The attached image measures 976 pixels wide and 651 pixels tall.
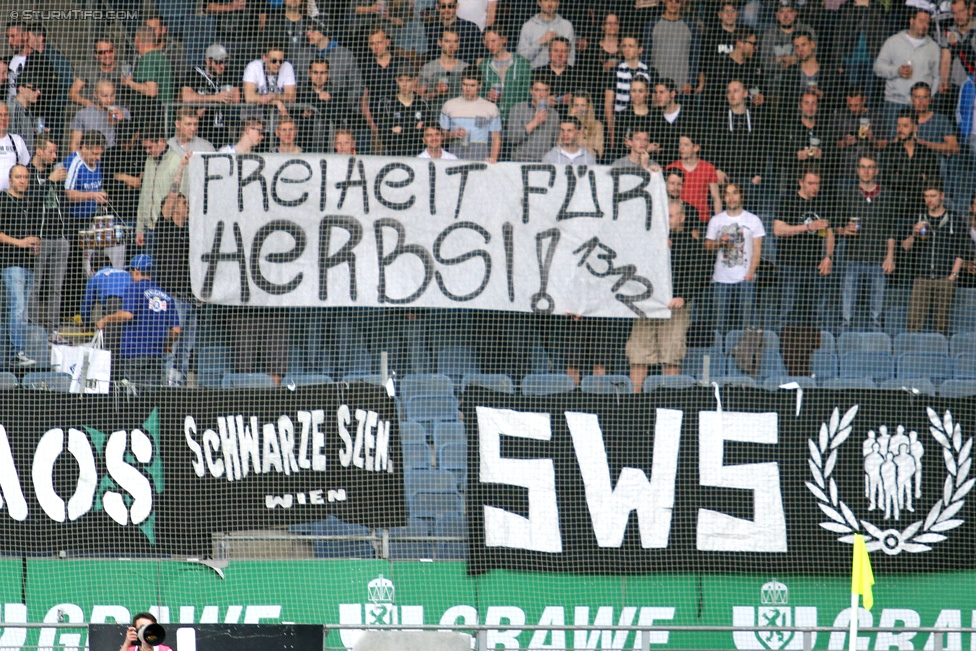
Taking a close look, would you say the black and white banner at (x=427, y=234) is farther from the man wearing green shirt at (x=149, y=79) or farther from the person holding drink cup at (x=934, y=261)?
the person holding drink cup at (x=934, y=261)

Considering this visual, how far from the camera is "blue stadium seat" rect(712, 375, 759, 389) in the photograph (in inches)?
438

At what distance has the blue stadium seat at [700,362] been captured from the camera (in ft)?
39.0

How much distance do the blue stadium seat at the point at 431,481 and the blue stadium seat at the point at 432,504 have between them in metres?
0.03

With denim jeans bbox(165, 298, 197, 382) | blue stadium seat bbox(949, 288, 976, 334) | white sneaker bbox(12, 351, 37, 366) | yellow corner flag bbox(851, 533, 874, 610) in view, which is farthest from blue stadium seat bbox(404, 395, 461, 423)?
blue stadium seat bbox(949, 288, 976, 334)

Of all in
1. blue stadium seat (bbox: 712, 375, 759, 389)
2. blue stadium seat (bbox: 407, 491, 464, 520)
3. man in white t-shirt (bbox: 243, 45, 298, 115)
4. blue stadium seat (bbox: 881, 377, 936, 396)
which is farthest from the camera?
man in white t-shirt (bbox: 243, 45, 298, 115)

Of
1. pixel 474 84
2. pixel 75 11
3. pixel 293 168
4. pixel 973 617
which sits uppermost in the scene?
pixel 75 11

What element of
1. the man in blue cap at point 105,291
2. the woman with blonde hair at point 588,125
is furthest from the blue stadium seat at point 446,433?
the man in blue cap at point 105,291

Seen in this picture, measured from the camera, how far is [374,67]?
12.6 metres

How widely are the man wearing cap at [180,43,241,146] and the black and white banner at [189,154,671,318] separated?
2.67ft

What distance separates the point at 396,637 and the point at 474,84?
5.74 meters

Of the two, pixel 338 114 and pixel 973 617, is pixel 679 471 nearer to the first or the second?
pixel 973 617

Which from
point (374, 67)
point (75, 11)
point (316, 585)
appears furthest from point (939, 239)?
point (75, 11)

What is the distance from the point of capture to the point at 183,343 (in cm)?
1180

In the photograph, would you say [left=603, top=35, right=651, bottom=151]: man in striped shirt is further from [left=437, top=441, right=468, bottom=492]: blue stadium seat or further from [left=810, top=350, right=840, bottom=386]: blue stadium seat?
[left=437, top=441, right=468, bottom=492]: blue stadium seat
